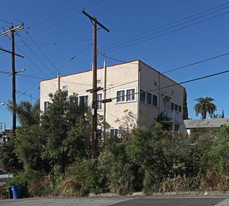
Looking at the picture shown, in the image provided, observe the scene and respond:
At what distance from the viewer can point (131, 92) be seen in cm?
1861

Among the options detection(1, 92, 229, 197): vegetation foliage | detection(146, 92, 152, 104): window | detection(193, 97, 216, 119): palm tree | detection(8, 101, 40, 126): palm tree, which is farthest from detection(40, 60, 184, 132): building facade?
detection(193, 97, 216, 119): palm tree

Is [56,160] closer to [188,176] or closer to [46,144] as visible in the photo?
[46,144]

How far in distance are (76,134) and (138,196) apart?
589 cm

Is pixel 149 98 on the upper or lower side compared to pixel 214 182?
upper

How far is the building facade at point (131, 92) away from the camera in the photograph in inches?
725

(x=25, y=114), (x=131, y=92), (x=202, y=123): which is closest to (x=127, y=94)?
(x=131, y=92)

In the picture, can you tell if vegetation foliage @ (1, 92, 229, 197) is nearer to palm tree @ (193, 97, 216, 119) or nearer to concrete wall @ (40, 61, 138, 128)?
concrete wall @ (40, 61, 138, 128)

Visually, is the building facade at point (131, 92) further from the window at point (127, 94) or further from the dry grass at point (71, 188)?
the dry grass at point (71, 188)

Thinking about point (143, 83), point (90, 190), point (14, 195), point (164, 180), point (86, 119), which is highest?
point (143, 83)

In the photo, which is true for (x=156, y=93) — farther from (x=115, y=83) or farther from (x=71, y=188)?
(x=71, y=188)

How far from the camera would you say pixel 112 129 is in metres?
19.1

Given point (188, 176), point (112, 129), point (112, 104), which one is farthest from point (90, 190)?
point (112, 104)

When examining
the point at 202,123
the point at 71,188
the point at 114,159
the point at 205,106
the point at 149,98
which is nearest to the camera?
the point at 114,159

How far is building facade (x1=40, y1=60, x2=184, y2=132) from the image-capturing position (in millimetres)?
18422
